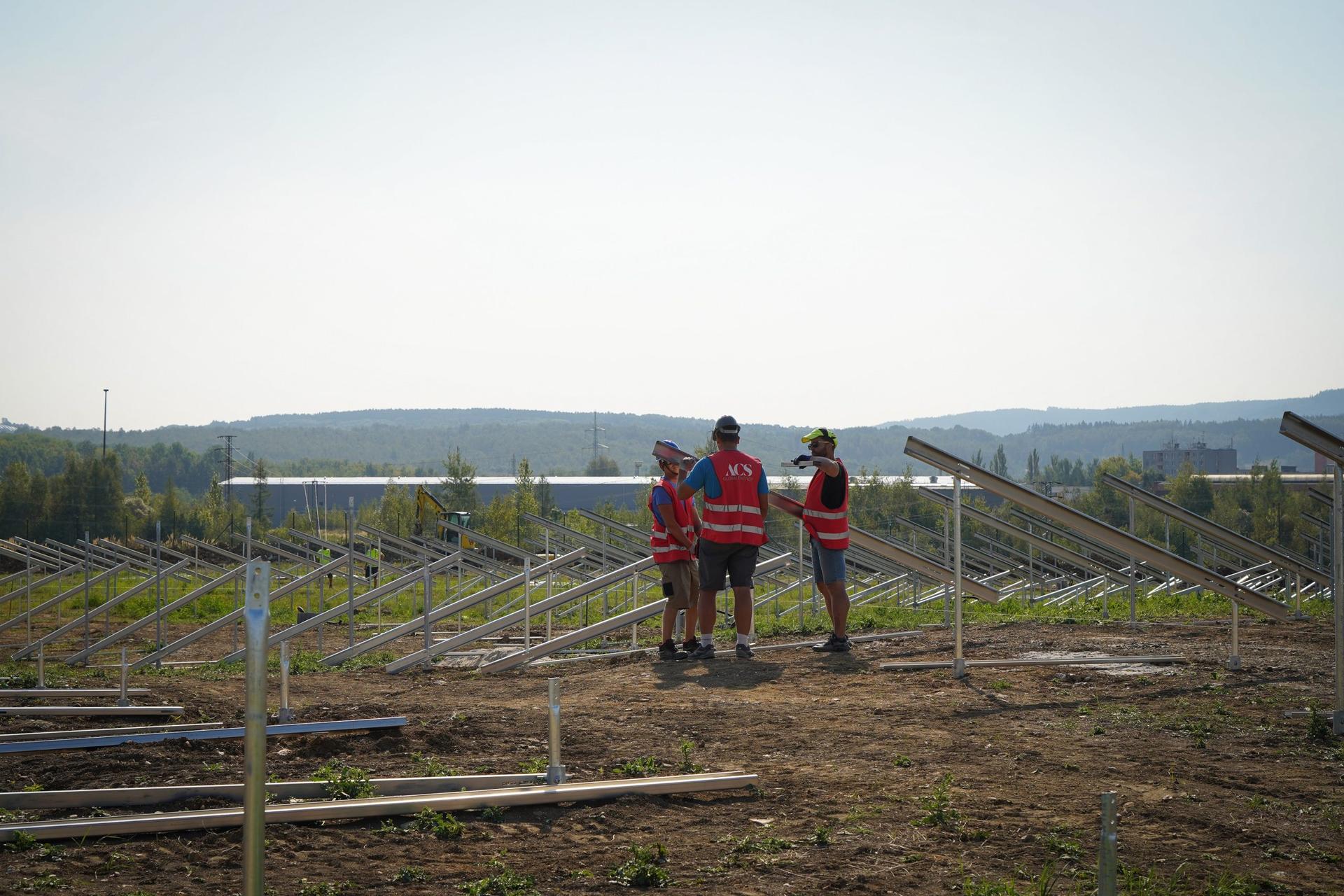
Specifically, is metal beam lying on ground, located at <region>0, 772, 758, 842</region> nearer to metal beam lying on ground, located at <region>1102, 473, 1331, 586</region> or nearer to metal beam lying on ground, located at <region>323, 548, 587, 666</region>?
metal beam lying on ground, located at <region>323, 548, 587, 666</region>

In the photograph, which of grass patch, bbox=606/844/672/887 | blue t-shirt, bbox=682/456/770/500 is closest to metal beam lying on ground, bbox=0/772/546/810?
grass patch, bbox=606/844/672/887

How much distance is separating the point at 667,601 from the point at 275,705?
3453 millimetres

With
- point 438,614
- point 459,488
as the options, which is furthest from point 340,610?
point 459,488

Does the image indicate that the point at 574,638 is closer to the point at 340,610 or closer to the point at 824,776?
the point at 340,610

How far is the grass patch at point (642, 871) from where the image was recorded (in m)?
4.18

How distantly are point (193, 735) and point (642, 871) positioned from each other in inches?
140

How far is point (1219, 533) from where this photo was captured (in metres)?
11.0

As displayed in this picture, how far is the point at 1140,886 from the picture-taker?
4020 mm

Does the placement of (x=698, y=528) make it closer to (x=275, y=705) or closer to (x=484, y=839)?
(x=275, y=705)

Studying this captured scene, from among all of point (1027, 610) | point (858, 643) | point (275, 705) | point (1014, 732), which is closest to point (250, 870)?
point (1014, 732)

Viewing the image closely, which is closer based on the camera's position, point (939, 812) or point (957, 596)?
point (939, 812)

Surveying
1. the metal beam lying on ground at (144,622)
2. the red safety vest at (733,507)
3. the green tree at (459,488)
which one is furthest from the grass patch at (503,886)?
the green tree at (459,488)

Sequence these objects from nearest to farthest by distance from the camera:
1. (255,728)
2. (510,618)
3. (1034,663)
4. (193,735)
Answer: (255,728) → (193,735) → (1034,663) → (510,618)

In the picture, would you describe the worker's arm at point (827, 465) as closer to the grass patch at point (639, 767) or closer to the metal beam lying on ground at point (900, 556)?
the metal beam lying on ground at point (900, 556)
